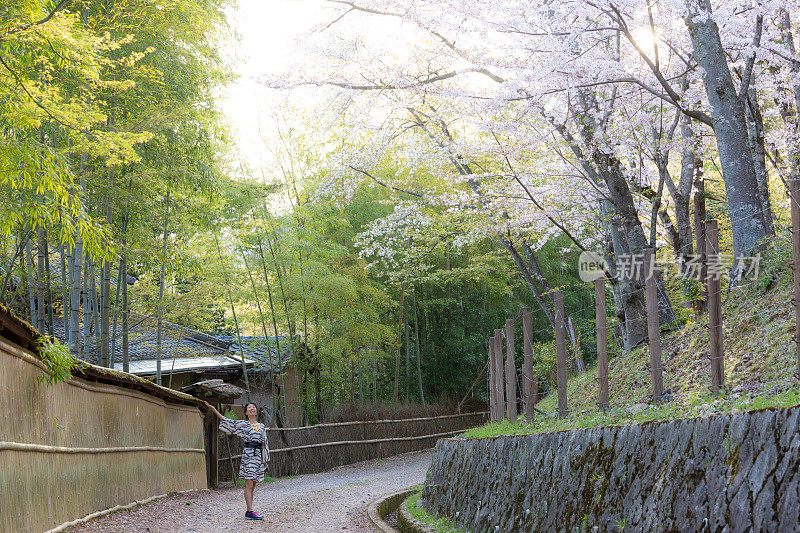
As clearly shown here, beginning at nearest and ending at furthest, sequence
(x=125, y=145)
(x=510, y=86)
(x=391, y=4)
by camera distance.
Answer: (x=125, y=145), (x=510, y=86), (x=391, y=4)

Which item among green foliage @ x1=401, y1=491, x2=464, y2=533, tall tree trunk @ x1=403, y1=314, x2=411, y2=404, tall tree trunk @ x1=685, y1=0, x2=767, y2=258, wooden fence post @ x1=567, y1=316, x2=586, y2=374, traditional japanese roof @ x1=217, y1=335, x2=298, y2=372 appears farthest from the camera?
tall tree trunk @ x1=403, y1=314, x2=411, y2=404

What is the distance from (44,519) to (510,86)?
5.77 meters

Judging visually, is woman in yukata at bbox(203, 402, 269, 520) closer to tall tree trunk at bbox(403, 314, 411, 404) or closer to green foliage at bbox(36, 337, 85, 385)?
green foliage at bbox(36, 337, 85, 385)

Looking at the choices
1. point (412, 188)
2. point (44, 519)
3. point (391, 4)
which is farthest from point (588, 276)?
point (44, 519)

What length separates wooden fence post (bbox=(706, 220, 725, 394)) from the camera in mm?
3867

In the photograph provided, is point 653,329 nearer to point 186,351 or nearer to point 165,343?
point 186,351

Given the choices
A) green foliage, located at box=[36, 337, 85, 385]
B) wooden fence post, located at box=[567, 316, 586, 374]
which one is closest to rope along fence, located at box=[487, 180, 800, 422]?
wooden fence post, located at box=[567, 316, 586, 374]

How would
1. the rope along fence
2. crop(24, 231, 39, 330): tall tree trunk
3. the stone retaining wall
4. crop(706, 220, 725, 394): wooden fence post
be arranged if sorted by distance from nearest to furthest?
1. the stone retaining wall
2. the rope along fence
3. crop(706, 220, 725, 394): wooden fence post
4. crop(24, 231, 39, 330): tall tree trunk

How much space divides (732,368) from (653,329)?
55 cm

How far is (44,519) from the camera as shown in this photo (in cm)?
425

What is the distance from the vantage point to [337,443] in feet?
44.2

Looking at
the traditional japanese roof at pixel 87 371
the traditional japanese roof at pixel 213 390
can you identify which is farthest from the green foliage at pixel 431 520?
the traditional japanese roof at pixel 213 390

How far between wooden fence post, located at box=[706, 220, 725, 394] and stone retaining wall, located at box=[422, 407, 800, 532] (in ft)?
3.13

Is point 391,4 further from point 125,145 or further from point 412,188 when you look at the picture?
point 412,188
